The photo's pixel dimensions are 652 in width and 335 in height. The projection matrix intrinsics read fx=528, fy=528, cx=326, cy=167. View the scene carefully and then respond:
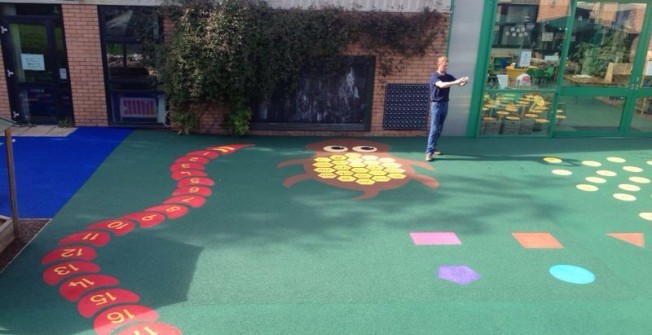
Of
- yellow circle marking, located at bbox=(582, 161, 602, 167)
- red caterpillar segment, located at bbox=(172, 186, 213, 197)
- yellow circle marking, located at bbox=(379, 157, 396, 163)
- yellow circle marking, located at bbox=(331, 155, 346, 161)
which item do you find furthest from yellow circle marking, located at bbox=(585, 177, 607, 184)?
red caterpillar segment, located at bbox=(172, 186, 213, 197)

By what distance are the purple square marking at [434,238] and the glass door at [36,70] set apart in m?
7.24

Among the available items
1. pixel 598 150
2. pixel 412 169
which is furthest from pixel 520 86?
pixel 412 169

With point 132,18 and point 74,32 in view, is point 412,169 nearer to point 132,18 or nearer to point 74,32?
point 132,18

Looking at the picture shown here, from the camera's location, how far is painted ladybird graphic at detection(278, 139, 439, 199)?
7453 mm

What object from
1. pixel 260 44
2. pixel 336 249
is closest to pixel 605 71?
pixel 260 44

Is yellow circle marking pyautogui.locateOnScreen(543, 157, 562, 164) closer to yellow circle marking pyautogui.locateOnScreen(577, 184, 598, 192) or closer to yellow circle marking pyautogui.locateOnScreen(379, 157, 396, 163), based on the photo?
yellow circle marking pyautogui.locateOnScreen(577, 184, 598, 192)

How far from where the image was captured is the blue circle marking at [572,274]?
16.3ft

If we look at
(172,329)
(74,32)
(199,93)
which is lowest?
(172,329)

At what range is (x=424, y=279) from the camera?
16.1ft

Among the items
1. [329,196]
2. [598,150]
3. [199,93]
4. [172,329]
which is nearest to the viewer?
[172,329]

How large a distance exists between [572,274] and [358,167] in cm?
377

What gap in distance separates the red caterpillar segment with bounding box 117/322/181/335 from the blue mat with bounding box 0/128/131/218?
8.65 ft

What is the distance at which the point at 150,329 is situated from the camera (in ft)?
13.2

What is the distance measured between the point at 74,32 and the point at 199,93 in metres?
2.54
